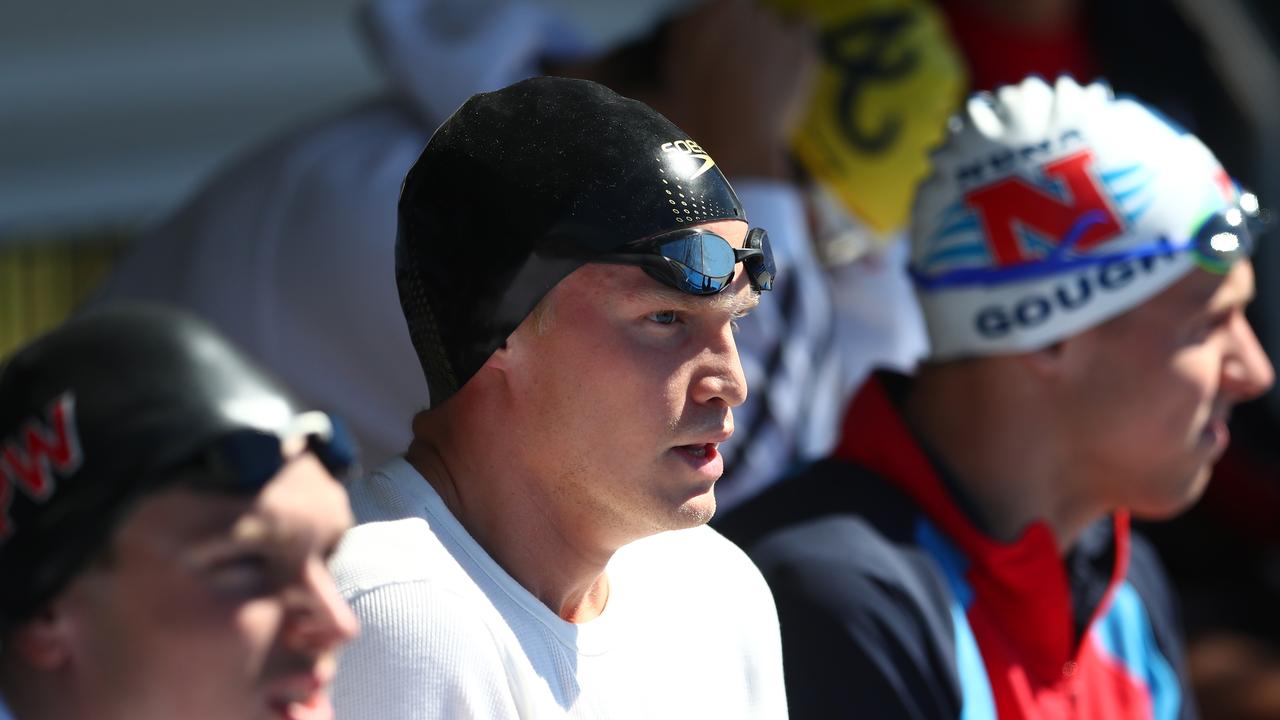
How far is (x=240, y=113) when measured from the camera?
577 cm

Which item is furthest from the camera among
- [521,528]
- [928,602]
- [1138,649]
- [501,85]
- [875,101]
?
[875,101]

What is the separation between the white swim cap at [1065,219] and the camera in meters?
2.74

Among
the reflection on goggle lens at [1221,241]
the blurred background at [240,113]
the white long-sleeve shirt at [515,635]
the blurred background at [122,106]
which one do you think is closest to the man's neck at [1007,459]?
the reflection on goggle lens at [1221,241]

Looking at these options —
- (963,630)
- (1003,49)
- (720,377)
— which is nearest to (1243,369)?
(963,630)

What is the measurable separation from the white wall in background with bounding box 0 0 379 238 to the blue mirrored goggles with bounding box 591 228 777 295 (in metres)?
3.96

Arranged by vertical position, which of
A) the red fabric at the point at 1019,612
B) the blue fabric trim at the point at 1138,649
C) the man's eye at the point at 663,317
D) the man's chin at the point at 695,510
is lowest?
the blue fabric trim at the point at 1138,649

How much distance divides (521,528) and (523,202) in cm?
36

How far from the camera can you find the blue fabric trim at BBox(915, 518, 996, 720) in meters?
2.52

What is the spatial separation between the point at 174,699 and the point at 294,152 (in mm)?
2690

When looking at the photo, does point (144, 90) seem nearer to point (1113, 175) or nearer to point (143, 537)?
point (1113, 175)

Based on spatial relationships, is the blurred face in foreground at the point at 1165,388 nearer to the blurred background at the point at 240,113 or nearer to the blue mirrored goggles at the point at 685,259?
the blue mirrored goggles at the point at 685,259

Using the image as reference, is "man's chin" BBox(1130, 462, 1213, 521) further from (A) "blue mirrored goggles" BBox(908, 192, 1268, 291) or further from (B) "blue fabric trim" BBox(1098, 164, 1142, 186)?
(B) "blue fabric trim" BBox(1098, 164, 1142, 186)

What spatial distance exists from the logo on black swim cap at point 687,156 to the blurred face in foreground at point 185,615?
1.96ft

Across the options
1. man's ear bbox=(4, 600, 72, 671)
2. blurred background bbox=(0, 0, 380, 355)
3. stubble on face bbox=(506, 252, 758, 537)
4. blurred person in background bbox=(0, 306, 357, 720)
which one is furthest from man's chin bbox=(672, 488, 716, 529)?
blurred background bbox=(0, 0, 380, 355)
